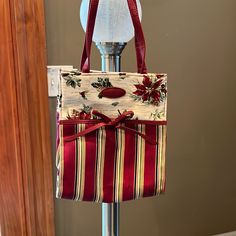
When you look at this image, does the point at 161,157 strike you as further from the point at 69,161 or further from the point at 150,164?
the point at 69,161

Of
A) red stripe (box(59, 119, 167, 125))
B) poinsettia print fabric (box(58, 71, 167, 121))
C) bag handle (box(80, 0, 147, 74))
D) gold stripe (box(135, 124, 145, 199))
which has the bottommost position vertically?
gold stripe (box(135, 124, 145, 199))

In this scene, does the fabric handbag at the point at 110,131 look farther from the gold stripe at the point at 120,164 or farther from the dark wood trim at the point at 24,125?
the dark wood trim at the point at 24,125

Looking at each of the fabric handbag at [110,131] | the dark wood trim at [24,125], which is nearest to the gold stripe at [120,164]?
the fabric handbag at [110,131]

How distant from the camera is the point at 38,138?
1.30m

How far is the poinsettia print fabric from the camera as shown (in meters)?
0.87

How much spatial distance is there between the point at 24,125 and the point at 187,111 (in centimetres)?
72

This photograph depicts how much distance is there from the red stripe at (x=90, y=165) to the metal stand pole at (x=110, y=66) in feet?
0.54

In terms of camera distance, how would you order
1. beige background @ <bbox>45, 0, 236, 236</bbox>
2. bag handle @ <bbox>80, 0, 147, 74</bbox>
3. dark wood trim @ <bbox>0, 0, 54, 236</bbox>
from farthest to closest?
beige background @ <bbox>45, 0, 236, 236</bbox>
dark wood trim @ <bbox>0, 0, 54, 236</bbox>
bag handle @ <bbox>80, 0, 147, 74</bbox>

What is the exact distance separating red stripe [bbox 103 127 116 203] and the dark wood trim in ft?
1.56

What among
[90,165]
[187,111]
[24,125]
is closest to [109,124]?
[90,165]

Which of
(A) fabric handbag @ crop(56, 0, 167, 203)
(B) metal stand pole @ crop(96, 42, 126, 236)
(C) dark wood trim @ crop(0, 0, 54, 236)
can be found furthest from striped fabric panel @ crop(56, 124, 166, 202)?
(C) dark wood trim @ crop(0, 0, 54, 236)

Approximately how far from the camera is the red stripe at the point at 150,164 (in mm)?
916

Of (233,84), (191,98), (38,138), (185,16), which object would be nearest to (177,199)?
(191,98)

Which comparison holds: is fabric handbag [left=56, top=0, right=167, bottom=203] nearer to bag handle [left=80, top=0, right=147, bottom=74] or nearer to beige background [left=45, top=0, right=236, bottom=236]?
bag handle [left=80, top=0, right=147, bottom=74]
